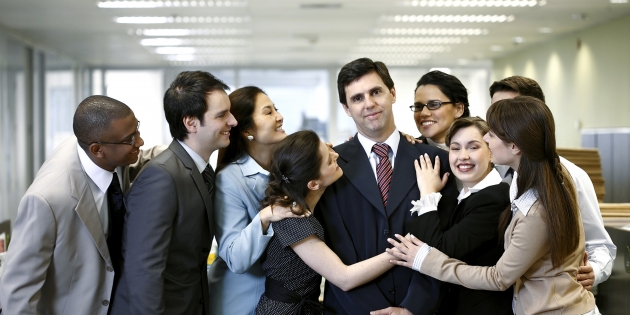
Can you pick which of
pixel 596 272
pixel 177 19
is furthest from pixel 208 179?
pixel 177 19

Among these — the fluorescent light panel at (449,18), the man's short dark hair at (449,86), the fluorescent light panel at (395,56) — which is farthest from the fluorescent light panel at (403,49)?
the man's short dark hair at (449,86)

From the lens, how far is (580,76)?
36.7ft

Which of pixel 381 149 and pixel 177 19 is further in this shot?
pixel 177 19

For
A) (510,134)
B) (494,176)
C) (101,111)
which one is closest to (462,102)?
(494,176)

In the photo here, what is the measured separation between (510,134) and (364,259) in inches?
29.5

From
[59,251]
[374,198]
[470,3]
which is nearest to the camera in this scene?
[59,251]

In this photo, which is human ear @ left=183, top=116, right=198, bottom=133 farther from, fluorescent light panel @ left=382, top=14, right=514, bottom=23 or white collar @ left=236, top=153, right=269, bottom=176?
fluorescent light panel @ left=382, top=14, right=514, bottom=23

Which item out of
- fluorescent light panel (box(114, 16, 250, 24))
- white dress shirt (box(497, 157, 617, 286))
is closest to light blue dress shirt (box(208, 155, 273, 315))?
white dress shirt (box(497, 157, 617, 286))

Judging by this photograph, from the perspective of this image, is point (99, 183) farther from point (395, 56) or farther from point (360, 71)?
point (395, 56)

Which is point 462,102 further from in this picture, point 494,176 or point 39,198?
point 39,198

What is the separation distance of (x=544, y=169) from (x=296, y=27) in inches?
351

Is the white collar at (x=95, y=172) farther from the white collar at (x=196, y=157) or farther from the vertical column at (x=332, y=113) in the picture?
the vertical column at (x=332, y=113)

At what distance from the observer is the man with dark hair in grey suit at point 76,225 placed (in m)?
2.08

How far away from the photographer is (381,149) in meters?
2.48
